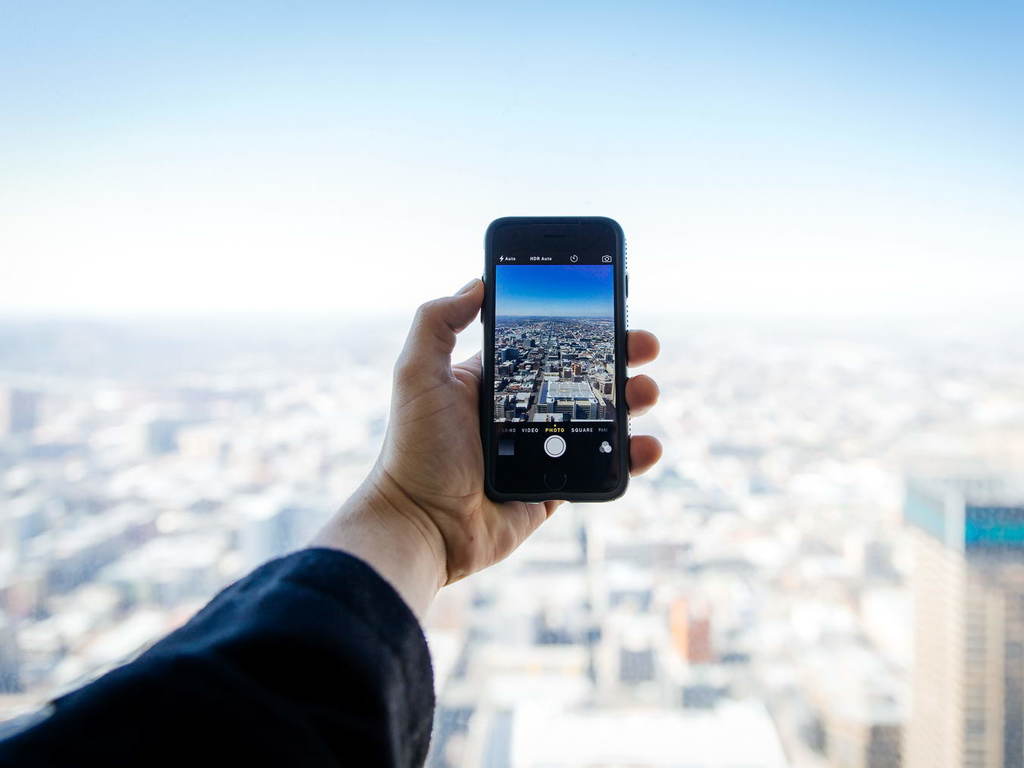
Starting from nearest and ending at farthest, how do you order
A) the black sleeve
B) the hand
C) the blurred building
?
the black sleeve < the hand < the blurred building

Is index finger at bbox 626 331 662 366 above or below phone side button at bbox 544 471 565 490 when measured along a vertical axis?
above

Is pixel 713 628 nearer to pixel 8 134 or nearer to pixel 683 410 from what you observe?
A: pixel 683 410

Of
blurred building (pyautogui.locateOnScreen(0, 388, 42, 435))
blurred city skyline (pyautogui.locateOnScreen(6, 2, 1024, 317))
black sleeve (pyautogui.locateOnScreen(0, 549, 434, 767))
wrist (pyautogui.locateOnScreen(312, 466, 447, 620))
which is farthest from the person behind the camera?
blurred building (pyautogui.locateOnScreen(0, 388, 42, 435))

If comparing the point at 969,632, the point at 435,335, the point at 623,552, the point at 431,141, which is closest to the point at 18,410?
the point at 431,141

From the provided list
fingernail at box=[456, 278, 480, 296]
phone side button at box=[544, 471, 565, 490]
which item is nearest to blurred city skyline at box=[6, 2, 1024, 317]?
fingernail at box=[456, 278, 480, 296]

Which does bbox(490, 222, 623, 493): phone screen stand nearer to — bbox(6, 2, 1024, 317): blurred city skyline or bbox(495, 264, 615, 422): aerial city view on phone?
bbox(495, 264, 615, 422): aerial city view on phone

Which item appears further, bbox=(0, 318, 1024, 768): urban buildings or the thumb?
bbox=(0, 318, 1024, 768): urban buildings

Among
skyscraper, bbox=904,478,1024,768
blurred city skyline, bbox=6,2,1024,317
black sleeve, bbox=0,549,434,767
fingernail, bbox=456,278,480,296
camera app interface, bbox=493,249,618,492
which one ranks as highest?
blurred city skyline, bbox=6,2,1024,317

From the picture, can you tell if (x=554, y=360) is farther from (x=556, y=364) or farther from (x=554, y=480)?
(x=554, y=480)

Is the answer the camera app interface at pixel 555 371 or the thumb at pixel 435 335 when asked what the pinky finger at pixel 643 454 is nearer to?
the camera app interface at pixel 555 371
